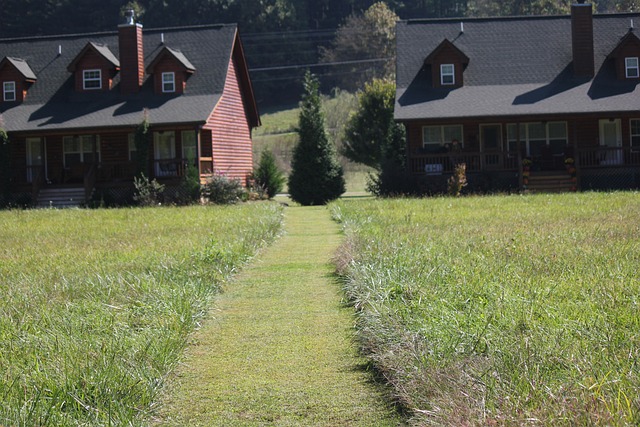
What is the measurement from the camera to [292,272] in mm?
11555

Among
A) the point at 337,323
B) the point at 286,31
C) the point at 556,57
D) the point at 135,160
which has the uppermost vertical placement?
the point at 286,31

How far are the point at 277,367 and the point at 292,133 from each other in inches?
2413

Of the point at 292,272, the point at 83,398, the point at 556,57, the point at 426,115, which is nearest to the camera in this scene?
the point at 83,398

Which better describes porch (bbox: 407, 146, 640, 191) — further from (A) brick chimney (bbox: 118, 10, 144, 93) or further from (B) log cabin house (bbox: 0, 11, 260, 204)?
(A) brick chimney (bbox: 118, 10, 144, 93)

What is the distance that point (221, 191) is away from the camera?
31141mm

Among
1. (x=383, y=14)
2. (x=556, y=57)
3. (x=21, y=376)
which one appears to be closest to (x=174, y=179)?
(x=556, y=57)

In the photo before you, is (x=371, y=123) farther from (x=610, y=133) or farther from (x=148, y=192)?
(x=148, y=192)

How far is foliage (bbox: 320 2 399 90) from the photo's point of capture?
2926 inches

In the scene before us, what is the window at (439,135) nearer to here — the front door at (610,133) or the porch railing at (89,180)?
the front door at (610,133)

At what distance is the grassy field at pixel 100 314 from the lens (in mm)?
5043

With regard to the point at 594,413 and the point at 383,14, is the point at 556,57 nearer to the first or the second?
the point at 594,413

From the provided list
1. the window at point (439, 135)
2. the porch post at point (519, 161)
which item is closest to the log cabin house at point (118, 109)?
the window at point (439, 135)

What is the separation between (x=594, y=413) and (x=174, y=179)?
98.9ft

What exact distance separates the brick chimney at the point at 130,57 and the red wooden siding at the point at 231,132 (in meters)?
3.81
